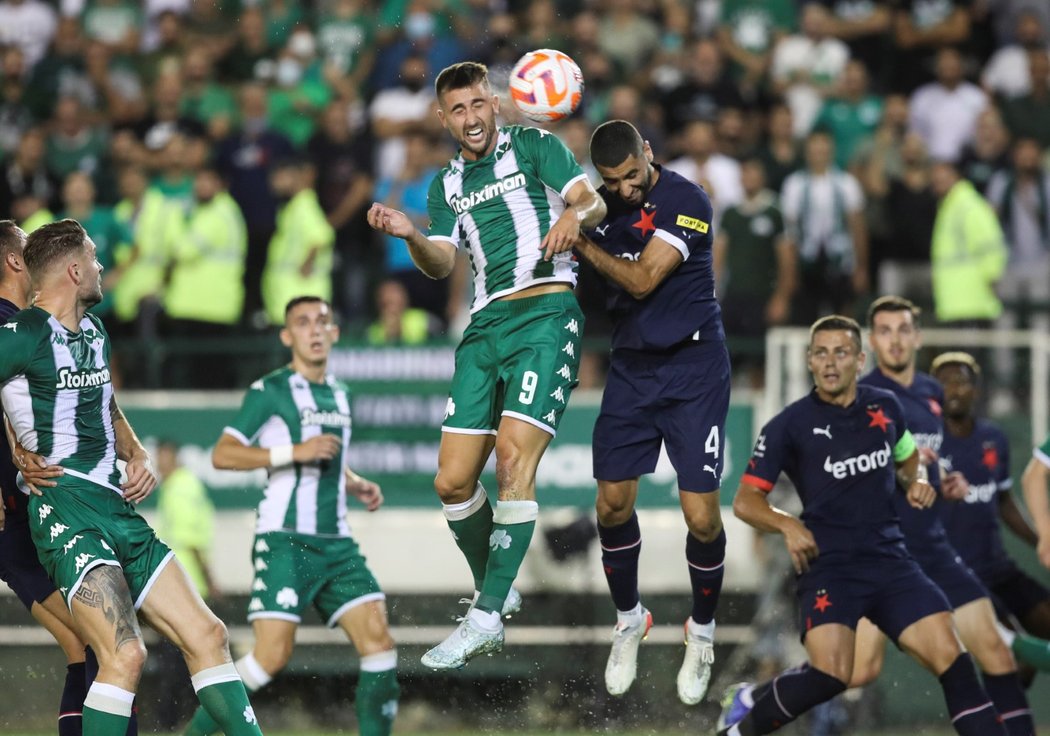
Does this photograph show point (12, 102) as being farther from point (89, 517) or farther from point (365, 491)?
point (89, 517)

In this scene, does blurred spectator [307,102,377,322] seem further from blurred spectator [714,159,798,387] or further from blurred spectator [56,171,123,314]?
blurred spectator [714,159,798,387]

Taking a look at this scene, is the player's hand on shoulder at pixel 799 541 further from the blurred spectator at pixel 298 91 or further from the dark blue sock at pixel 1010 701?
the blurred spectator at pixel 298 91

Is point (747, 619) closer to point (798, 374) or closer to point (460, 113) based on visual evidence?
point (798, 374)

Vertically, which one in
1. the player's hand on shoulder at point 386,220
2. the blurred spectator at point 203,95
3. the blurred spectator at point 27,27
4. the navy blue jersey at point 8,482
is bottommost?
the navy blue jersey at point 8,482

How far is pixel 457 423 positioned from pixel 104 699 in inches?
88.8

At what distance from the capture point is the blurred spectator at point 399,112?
15.8m

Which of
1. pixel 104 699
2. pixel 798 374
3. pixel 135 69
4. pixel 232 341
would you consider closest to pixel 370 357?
pixel 232 341

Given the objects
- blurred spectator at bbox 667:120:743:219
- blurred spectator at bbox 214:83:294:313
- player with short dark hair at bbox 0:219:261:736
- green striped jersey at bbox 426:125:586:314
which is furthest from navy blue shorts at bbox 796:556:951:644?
blurred spectator at bbox 214:83:294:313

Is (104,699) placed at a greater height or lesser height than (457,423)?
lesser

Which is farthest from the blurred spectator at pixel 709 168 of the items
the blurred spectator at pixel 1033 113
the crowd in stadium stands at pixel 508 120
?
the blurred spectator at pixel 1033 113

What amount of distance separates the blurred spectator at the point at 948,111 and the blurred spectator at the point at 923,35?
1.71 feet

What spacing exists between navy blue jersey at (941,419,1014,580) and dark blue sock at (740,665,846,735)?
235cm

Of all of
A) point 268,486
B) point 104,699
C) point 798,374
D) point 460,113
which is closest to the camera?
point 104,699

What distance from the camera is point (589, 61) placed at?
16125mm
